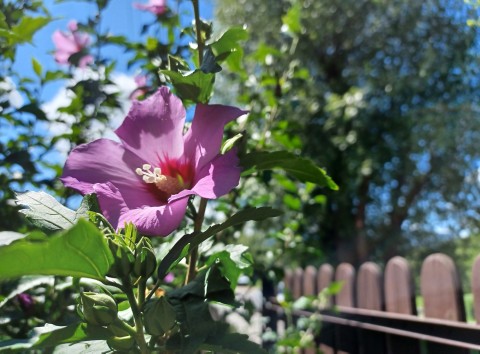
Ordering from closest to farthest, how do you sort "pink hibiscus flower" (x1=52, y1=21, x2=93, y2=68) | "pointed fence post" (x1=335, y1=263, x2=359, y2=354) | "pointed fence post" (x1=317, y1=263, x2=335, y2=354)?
"pink hibiscus flower" (x1=52, y1=21, x2=93, y2=68) → "pointed fence post" (x1=335, y1=263, x2=359, y2=354) → "pointed fence post" (x1=317, y1=263, x2=335, y2=354)

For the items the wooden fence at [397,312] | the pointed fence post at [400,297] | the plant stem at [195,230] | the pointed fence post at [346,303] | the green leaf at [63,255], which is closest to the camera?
the green leaf at [63,255]

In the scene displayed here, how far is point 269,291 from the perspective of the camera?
249cm

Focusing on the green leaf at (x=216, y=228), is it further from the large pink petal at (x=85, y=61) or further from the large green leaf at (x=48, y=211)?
the large pink petal at (x=85, y=61)

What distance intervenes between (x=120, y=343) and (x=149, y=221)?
0.10m

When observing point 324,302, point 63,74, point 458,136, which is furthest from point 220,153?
point 458,136

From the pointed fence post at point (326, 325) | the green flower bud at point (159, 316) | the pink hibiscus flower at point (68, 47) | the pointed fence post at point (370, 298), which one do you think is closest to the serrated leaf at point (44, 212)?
the green flower bud at point (159, 316)

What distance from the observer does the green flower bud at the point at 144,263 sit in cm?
42

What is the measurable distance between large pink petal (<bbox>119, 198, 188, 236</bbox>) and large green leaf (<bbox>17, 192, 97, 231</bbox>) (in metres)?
0.03

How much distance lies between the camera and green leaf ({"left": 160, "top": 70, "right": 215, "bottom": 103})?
504 millimetres

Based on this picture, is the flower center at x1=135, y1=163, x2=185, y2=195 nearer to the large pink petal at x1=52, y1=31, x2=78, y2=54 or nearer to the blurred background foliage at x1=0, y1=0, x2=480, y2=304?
the large pink petal at x1=52, y1=31, x2=78, y2=54

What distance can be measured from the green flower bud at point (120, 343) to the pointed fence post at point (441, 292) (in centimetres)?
109

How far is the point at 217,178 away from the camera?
452 mm

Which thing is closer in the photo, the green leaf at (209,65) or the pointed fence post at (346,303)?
the green leaf at (209,65)

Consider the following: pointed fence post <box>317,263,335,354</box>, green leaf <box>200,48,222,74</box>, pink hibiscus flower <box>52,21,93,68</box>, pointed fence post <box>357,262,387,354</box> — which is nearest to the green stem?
green leaf <box>200,48,222,74</box>
